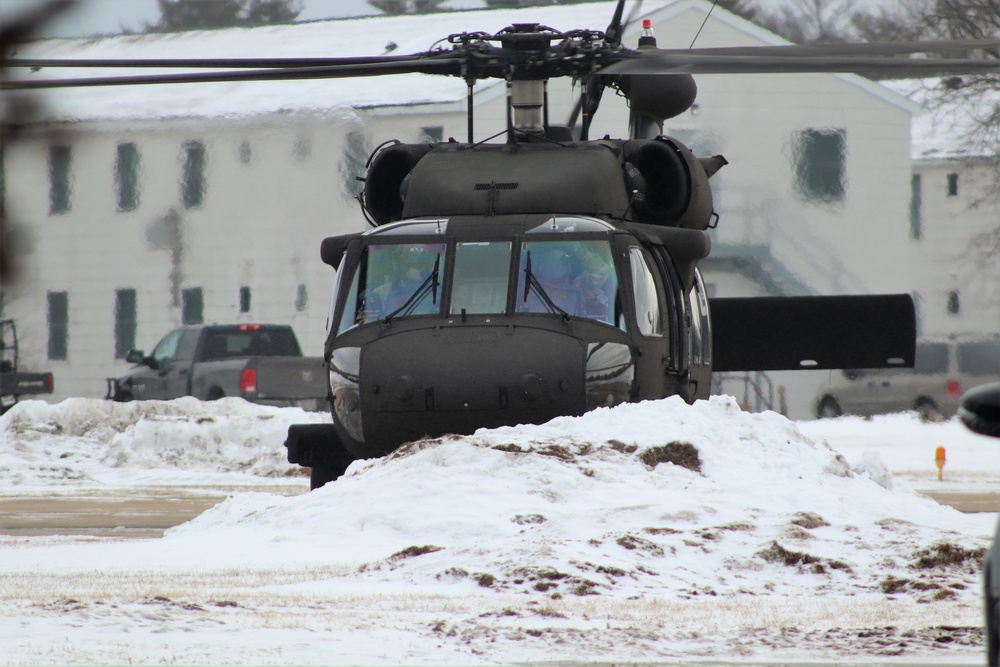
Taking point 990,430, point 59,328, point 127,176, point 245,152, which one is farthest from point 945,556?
point 59,328

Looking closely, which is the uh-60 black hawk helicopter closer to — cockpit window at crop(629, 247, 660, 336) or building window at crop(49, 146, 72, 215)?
cockpit window at crop(629, 247, 660, 336)

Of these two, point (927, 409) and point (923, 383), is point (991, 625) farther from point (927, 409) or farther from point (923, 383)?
point (923, 383)

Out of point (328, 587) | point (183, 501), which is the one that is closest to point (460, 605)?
point (328, 587)

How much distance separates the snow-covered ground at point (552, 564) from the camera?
672 centimetres

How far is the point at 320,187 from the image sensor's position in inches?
1359

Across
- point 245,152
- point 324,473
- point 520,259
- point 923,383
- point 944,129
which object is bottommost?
point 923,383

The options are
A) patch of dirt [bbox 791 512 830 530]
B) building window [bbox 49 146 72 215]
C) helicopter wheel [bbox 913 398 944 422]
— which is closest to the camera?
patch of dirt [bbox 791 512 830 530]

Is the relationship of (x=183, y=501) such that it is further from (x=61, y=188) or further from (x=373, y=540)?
(x=61, y=188)

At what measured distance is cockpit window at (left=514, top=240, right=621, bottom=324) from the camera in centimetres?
1241

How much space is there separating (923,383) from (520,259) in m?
23.0

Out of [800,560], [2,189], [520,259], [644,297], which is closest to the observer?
[2,189]

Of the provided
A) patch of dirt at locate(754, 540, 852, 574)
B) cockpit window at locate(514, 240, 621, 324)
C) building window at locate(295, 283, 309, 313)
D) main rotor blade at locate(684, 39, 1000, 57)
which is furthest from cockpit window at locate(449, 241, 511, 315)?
building window at locate(295, 283, 309, 313)

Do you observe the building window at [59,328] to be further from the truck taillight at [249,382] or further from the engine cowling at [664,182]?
the engine cowling at [664,182]

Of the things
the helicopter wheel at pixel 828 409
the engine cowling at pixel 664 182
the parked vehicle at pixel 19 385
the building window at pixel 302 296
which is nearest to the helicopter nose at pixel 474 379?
the engine cowling at pixel 664 182
